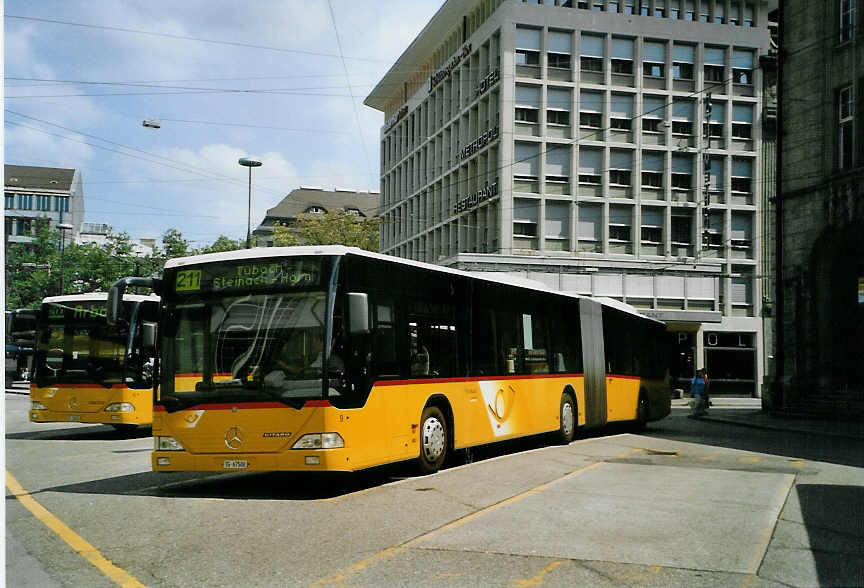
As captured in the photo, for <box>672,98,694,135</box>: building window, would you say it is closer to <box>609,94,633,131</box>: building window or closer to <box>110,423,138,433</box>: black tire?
<box>609,94,633,131</box>: building window

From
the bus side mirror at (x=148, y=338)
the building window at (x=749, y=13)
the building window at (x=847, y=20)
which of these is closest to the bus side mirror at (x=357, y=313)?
the bus side mirror at (x=148, y=338)

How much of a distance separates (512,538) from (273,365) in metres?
4.08

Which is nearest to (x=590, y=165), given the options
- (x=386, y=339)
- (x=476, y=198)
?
(x=476, y=198)

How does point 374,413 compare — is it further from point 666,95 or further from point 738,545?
point 666,95

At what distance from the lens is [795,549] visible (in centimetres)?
796

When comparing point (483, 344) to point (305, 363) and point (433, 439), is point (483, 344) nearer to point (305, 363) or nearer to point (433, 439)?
point (433, 439)

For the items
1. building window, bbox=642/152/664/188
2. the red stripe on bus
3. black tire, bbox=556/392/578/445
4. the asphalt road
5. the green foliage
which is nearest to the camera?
the asphalt road

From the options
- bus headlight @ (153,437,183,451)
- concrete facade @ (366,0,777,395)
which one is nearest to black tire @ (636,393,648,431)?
bus headlight @ (153,437,183,451)

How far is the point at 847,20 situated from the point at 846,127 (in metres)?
3.33

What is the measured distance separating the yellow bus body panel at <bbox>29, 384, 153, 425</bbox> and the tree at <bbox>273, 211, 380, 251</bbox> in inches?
2009

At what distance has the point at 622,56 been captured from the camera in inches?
2154

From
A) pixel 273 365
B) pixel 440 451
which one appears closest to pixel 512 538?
pixel 273 365

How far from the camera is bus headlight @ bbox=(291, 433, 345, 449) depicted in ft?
35.5

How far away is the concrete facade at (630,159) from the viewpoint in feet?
174
